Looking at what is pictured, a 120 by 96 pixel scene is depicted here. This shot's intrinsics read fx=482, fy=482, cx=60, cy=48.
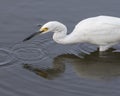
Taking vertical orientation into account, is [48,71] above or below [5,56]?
below

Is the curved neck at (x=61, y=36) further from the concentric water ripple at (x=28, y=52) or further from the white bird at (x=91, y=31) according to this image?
the concentric water ripple at (x=28, y=52)

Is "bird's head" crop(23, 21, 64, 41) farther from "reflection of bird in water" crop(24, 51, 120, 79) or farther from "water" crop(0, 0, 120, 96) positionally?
"reflection of bird in water" crop(24, 51, 120, 79)

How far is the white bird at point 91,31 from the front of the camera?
871 centimetres

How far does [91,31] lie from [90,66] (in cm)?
63

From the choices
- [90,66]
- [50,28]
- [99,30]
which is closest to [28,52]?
[50,28]

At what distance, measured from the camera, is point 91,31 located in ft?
28.6

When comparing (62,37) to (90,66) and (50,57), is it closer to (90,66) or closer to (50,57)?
(50,57)

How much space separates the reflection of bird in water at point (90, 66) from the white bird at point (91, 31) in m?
0.28

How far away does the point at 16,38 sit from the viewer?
934 centimetres

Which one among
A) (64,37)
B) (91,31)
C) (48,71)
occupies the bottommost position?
(48,71)

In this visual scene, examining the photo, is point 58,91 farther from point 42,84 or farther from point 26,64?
Answer: point 26,64

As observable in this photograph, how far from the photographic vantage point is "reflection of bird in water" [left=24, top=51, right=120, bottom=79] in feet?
27.5

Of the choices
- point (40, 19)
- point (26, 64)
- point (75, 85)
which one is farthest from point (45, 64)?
point (40, 19)

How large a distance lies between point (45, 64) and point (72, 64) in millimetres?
490
